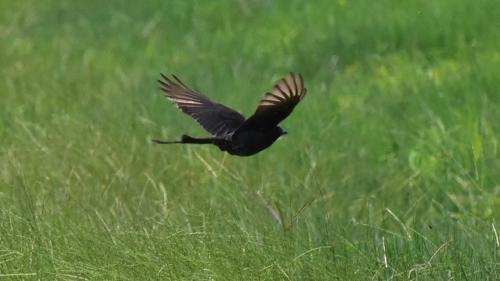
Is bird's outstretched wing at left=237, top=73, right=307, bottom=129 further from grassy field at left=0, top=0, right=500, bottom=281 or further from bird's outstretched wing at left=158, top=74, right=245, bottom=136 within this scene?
grassy field at left=0, top=0, right=500, bottom=281

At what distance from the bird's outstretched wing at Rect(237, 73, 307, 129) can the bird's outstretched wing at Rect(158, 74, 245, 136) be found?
22cm

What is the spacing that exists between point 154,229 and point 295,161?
5.79 ft

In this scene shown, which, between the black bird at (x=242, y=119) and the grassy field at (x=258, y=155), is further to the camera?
the grassy field at (x=258, y=155)

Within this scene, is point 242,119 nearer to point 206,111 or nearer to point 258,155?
point 206,111

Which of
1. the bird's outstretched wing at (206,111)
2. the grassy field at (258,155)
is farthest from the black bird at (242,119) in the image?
the grassy field at (258,155)

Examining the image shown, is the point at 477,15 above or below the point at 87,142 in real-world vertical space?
above

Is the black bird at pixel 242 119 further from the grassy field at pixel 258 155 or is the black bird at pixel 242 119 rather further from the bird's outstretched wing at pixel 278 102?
the grassy field at pixel 258 155

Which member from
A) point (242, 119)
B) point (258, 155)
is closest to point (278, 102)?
point (242, 119)

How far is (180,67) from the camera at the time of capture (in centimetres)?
886

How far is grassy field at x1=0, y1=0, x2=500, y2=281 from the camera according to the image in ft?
14.3

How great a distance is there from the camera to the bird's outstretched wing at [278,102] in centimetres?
382

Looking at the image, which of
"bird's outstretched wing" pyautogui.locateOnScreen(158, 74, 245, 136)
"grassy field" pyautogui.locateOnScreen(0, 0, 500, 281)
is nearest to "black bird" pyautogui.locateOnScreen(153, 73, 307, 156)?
"bird's outstretched wing" pyautogui.locateOnScreen(158, 74, 245, 136)

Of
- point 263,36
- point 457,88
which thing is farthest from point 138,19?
point 457,88

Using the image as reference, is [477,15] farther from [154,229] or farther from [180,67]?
[154,229]
